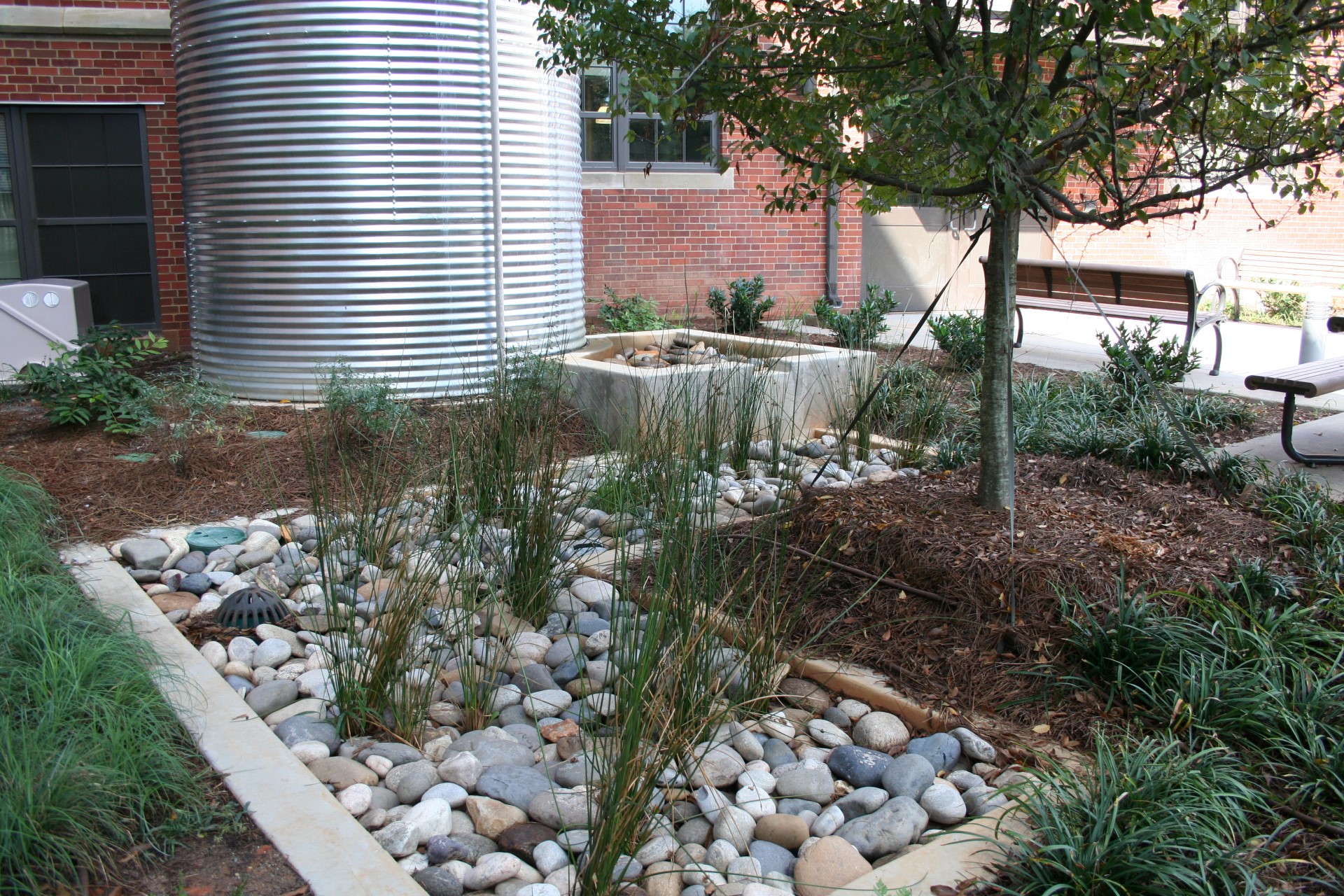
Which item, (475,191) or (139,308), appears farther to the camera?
(139,308)

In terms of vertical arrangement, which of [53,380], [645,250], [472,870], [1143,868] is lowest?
[472,870]

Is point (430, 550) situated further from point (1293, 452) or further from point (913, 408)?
point (1293, 452)

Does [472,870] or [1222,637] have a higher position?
[1222,637]

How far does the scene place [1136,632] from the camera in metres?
3.18

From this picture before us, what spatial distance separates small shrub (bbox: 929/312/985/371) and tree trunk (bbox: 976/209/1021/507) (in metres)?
4.25

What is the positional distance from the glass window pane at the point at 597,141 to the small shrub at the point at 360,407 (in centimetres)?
599

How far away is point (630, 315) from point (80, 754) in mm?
8083

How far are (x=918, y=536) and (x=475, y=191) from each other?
14.7ft

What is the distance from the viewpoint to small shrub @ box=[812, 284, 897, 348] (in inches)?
328

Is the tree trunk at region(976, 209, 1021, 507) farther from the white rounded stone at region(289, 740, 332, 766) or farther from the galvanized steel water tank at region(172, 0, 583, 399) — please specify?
the galvanized steel water tank at region(172, 0, 583, 399)

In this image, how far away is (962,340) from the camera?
27.5 feet

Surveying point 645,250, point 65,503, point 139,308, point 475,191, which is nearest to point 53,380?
point 65,503

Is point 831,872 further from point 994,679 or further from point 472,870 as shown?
point 994,679

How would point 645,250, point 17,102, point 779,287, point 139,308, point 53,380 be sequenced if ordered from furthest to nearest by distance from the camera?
point 779,287, point 645,250, point 139,308, point 17,102, point 53,380
